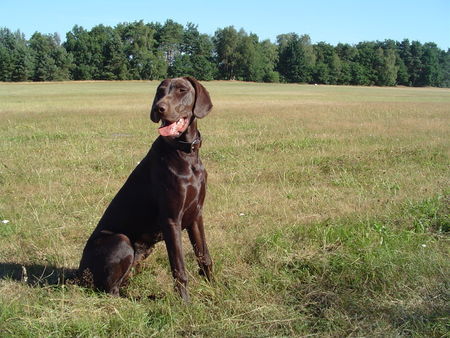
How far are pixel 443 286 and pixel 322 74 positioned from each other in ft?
321

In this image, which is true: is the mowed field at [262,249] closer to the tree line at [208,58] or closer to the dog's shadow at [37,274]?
the dog's shadow at [37,274]

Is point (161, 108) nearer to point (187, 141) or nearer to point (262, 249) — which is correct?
point (187, 141)

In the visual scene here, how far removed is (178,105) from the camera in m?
3.44

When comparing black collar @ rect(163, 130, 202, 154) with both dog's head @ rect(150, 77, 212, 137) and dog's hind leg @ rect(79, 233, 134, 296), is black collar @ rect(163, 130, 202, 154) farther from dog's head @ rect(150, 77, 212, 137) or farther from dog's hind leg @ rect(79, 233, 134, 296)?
dog's hind leg @ rect(79, 233, 134, 296)

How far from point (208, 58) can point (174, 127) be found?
92.6 meters

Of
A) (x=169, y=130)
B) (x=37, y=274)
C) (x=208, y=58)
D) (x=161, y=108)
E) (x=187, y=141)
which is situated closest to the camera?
(x=161, y=108)

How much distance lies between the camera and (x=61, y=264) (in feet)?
14.1

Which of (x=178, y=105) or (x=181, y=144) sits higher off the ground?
(x=178, y=105)

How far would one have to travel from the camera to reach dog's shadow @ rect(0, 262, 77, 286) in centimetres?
387

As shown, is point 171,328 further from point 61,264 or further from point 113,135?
point 113,135

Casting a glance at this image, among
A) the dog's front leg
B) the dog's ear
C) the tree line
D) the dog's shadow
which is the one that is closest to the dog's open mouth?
the dog's ear

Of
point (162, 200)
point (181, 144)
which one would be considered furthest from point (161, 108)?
point (162, 200)

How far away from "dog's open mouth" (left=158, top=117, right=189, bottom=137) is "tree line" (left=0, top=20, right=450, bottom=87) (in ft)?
257

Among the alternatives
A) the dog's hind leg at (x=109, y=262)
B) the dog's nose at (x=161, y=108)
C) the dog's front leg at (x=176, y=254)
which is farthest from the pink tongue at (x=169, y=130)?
the dog's hind leg at (x=109, y=262)
